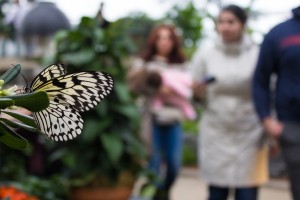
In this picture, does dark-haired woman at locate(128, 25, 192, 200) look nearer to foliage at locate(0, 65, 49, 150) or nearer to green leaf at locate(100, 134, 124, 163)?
green leaf at locate(100, 134, 124, 163)

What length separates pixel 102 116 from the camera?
13.1 feet

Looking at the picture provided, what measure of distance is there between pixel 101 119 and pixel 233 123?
1.01 metres

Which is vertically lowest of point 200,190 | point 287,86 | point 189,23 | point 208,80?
point 200,190

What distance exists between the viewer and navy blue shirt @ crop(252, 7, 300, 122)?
2807mm

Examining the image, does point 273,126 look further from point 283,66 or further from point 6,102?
point 6,102

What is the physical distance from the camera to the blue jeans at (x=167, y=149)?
4.62 metres

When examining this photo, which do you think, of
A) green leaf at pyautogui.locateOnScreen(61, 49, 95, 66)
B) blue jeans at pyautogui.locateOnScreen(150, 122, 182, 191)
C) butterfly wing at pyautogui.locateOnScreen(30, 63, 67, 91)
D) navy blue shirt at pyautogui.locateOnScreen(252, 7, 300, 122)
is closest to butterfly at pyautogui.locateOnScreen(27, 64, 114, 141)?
butterfly wing at pyautogui.locateOnScreen(30, 63, 67, 91)

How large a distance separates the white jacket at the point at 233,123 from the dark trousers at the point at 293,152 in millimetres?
624

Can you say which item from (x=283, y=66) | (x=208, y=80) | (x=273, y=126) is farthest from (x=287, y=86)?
(x=208, y=80)

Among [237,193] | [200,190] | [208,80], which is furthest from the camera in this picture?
[200,190]

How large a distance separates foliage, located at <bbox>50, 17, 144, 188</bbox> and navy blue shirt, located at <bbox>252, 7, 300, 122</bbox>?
1.27m

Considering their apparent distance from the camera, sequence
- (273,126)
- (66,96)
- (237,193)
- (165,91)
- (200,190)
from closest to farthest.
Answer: (66,96), (273,126), (237,193), (165,91), (200,190)

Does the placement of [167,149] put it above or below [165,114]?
below

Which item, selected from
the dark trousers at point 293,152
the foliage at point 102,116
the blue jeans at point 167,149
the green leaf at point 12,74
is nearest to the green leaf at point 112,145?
the foliage at point 102,116
